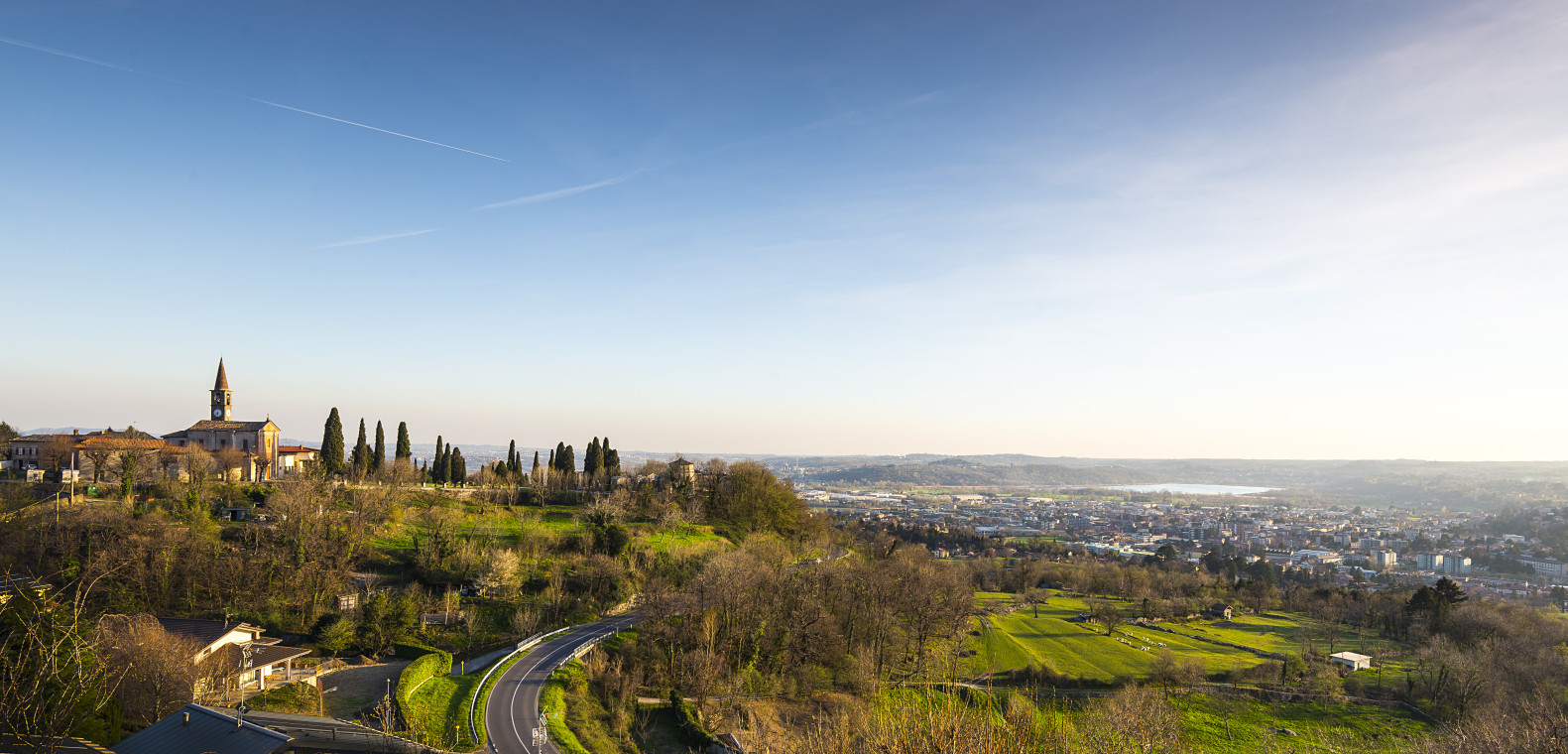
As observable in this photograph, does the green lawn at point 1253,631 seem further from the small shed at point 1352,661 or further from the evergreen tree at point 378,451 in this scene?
the evergreen tree at point 378,451

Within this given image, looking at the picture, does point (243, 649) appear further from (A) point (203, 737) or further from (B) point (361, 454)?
(B) point (361, 454)

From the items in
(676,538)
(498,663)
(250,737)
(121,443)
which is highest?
(121,443)

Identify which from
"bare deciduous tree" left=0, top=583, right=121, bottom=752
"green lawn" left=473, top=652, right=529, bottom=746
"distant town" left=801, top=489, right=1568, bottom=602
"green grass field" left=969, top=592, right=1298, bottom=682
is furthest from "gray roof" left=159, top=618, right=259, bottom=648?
"distant town" left=801, top=489, right=1568, bottom=602

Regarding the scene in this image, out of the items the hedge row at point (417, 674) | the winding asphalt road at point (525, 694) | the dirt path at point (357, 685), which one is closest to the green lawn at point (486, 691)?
the winding asphalt road at point (525, 694)

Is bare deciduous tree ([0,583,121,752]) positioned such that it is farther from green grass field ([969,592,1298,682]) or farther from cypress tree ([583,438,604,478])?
cypress tree ([583,438,604,478])

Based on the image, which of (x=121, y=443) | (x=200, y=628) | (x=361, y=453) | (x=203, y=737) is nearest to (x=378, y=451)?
(x=361, y=453)

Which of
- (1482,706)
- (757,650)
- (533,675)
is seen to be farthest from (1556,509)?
(533,675)
